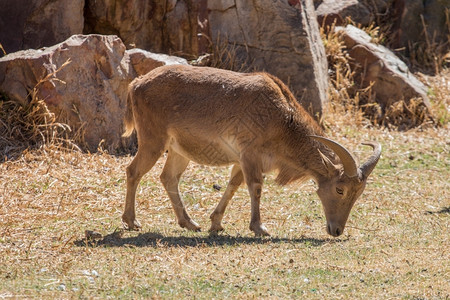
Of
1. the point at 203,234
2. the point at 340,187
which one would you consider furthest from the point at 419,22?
the point at 203,234

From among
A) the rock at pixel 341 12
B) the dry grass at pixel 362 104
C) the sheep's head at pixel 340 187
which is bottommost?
the dry grass at pixel 362 104

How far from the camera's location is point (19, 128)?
11.4 meters

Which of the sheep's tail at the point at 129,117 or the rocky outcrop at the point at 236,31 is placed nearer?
the sheep's tail at the point at 129,117

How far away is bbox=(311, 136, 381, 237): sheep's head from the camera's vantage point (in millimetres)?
8570

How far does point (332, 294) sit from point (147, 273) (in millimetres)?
1594

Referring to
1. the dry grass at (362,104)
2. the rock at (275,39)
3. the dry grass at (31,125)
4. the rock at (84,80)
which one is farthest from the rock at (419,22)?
the dry grass at (31,125)

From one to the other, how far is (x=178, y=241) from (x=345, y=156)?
2.07 m

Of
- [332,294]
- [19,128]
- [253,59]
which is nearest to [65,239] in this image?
[332,294]

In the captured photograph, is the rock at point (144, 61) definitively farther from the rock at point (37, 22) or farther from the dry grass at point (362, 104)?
the dry grass at point (362, 104)

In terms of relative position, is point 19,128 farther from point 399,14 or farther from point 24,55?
point 399,14

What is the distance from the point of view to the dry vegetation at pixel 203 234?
6.39 metres

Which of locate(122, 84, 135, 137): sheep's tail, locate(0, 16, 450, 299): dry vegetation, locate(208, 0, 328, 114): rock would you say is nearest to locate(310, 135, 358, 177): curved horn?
locate(0, 16, 450, 299): dry vegetation

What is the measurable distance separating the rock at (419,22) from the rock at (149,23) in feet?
20.1

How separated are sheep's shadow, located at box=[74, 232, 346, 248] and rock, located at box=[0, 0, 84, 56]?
5.31 metres
